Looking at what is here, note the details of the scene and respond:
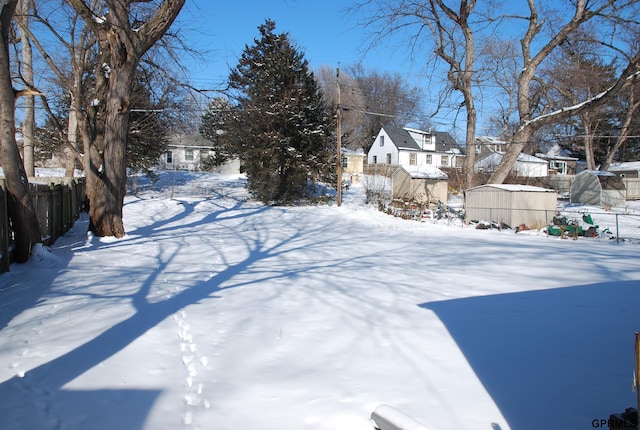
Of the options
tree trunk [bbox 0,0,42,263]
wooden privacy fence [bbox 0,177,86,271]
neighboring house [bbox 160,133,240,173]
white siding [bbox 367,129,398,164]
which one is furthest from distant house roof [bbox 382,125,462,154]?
tree trunk [bbox 0,0,42,263]

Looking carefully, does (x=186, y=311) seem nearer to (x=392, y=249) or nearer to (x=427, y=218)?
(x=392, y=249)

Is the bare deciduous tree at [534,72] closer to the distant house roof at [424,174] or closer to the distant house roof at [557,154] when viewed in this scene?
the distant house roof at [424,174]

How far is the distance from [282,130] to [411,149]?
108ft

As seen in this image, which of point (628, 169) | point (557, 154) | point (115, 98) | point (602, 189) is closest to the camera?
point (115, 98)

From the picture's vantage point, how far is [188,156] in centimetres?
4900

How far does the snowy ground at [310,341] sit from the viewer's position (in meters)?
3.21

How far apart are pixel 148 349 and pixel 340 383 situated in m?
2.00

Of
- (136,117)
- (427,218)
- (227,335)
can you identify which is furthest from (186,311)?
(136,117)

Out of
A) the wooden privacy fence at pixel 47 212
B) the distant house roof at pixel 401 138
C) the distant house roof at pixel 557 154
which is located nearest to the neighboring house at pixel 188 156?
the distant house roof at pixel 401 138

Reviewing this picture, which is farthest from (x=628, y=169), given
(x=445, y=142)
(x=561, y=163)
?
(x=445, y=142)

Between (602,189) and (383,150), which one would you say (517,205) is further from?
(383,150)

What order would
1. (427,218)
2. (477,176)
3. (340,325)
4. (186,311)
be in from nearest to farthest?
(340,325) → (186,311) → (427,218) → (477,176)

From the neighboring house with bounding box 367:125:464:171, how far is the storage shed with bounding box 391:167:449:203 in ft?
84.3

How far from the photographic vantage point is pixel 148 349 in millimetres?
4277
